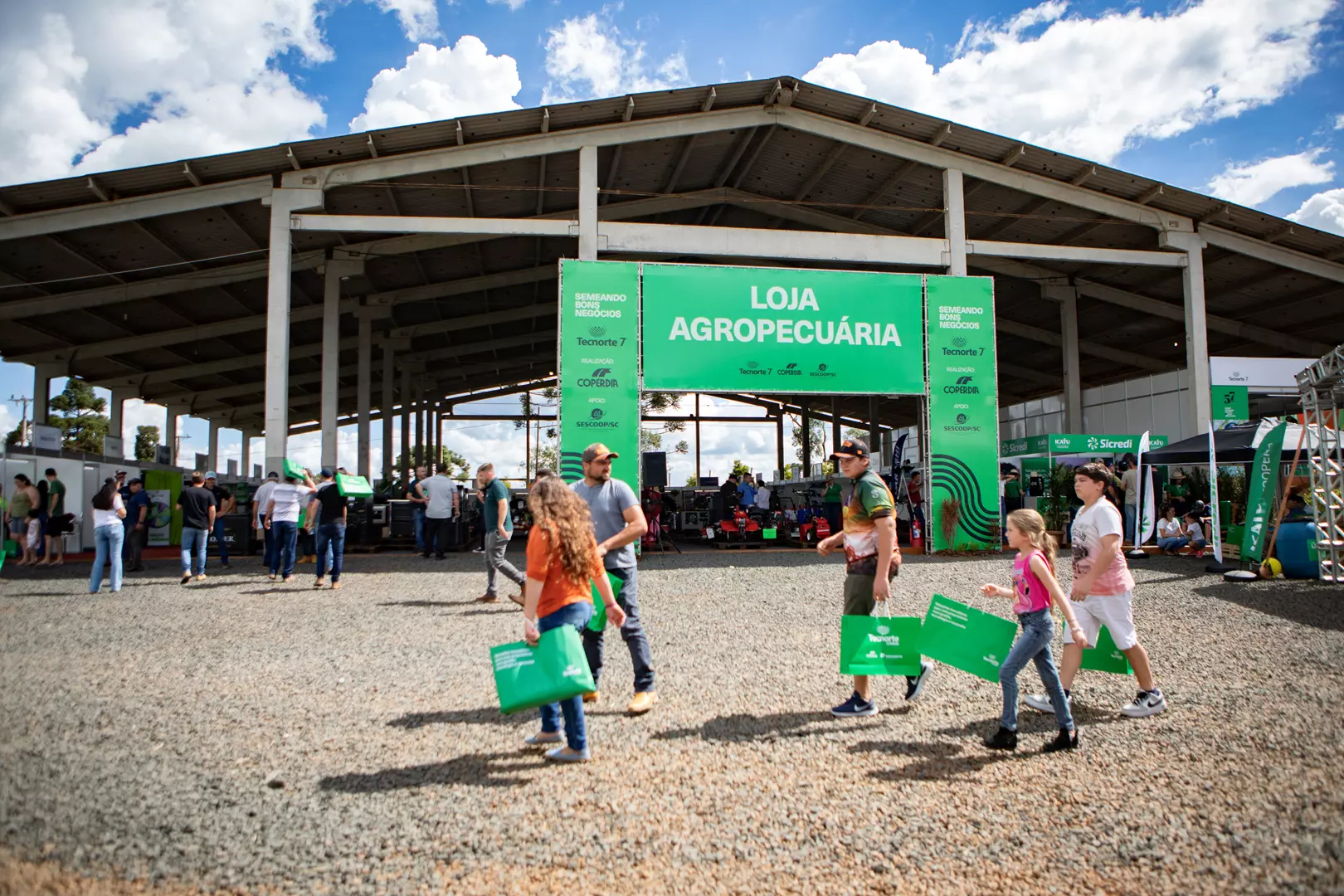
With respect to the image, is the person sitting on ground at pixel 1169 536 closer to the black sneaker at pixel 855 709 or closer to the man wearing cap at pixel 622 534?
the black sneaker at pixel 855 709

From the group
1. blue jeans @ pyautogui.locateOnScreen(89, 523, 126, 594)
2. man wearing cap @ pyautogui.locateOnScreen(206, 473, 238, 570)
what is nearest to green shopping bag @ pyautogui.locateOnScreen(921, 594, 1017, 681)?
blue jeans @ pyautogui.locateOnScreen(89, 523, 126, 594)

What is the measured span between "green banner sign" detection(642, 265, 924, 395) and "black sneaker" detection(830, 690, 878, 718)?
9.35 meters

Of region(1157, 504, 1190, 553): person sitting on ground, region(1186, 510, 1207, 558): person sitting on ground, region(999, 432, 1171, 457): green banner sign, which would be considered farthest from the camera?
region(999, 432, 1171, 457): green banner sign

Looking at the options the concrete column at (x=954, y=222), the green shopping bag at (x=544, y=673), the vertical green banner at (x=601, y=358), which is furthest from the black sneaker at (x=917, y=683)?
the concrete column at (x=954, y=222)

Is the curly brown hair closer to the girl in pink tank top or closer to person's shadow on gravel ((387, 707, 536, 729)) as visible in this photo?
person's shadow on gravel ((387, 707, 536, 729))

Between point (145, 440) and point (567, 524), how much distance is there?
63.6m

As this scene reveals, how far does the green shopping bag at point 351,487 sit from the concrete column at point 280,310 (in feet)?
15.5

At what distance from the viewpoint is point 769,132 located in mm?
15531

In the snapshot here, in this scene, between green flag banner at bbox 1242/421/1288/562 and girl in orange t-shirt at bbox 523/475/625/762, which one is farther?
green flag banner at bbox 1242/421/1288/562

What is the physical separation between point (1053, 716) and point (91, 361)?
28478 mm

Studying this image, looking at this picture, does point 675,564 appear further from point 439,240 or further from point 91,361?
point 91,361

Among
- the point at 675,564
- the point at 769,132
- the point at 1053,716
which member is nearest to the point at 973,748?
the point at 1053,716

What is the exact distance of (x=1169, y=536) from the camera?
13.7m

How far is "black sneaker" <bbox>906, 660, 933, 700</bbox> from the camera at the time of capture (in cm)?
452
